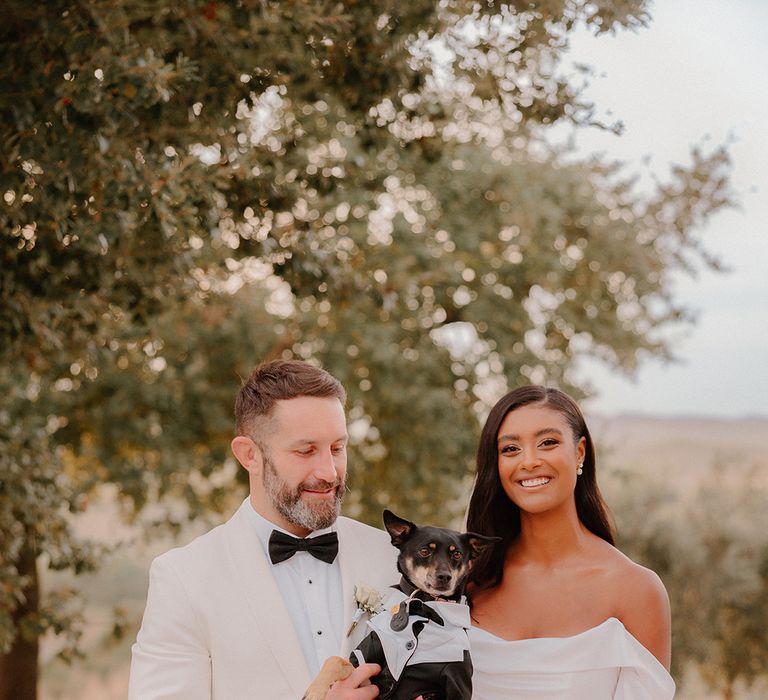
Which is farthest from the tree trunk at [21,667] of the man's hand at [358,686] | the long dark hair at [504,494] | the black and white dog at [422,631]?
the man's hand at [358,686]

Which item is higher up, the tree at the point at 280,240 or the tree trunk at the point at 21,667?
the tree at the point at 280,240

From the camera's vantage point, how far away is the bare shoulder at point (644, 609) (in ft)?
11.9

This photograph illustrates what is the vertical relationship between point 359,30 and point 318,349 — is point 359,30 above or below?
above

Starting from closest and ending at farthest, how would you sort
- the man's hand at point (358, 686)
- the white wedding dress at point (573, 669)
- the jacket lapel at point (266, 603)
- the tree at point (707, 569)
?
the man's hand at point (358, 686), the jacket lapel at point (266, 603), the white wedding dress at point (573, 669), the tree at point (707, 569)

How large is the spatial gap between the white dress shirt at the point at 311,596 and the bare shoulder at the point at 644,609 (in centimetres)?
103

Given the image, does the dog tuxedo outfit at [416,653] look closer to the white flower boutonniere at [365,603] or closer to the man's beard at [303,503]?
the white flower boutonniere at [365,603]

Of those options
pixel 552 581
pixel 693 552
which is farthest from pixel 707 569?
pixel 552 581

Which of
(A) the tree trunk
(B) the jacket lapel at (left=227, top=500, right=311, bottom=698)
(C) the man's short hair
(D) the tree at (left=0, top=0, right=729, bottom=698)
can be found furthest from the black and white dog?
(A) the tree trunk

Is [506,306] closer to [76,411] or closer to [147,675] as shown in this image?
[76,411]

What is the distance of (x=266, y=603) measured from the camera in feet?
10.5

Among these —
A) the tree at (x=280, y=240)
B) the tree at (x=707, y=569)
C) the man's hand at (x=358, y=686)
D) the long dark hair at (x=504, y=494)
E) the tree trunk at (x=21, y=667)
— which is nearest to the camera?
the man's hand at (x=358, y=686)

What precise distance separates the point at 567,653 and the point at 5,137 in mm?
3307

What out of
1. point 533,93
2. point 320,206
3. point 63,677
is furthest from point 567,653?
point 63,677

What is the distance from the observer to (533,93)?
545 cm
